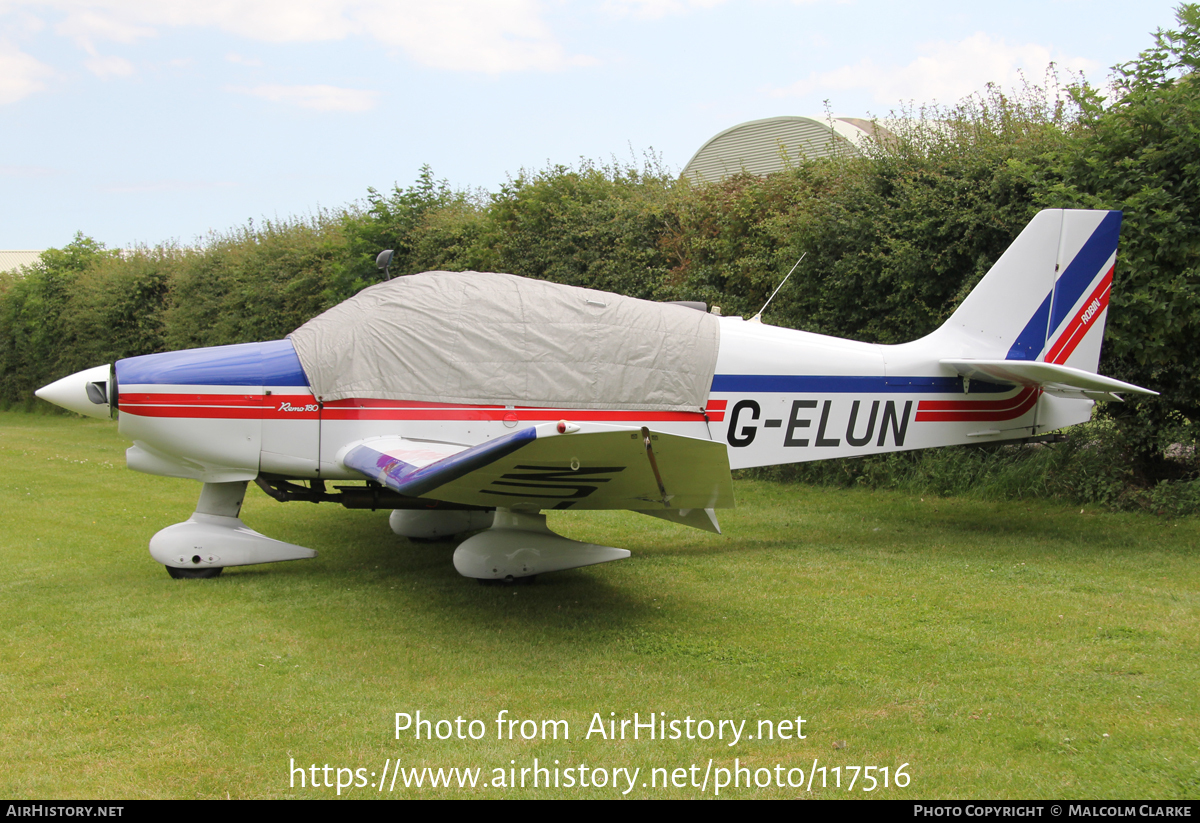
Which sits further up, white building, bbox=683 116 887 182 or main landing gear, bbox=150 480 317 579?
white building, bbox=683 116 887 182

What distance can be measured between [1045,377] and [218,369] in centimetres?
577

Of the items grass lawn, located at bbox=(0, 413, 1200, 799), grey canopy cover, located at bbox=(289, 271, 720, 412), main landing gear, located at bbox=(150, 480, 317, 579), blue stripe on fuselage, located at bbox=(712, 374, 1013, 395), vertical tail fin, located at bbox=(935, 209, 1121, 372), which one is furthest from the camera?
vertical tail fin, located at bbox=(935, 209, 1121, 372)

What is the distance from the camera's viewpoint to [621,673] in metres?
4.08

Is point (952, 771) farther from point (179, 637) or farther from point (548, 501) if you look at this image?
point (179, 637)

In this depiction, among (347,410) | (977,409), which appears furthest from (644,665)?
(977,409)

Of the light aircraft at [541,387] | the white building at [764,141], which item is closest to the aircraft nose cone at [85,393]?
the light aircraft at [541,387]

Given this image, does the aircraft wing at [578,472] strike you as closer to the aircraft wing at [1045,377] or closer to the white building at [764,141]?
the aircraft wing at [1045,377]

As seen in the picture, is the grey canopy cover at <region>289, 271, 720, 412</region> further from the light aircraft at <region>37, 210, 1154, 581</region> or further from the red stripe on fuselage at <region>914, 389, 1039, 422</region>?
the red stripe on fuselage at <region>914, 389, 1039, 422</region>

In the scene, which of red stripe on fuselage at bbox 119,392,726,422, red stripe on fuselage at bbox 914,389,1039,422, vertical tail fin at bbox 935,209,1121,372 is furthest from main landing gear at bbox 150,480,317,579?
vertical tail fin at bbox 935,209,1121,372

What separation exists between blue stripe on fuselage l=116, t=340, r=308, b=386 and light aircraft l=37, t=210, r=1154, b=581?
0.01 metres

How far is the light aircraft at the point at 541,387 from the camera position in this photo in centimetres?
562

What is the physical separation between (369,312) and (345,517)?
3.32m

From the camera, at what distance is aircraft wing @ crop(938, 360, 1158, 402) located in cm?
585
